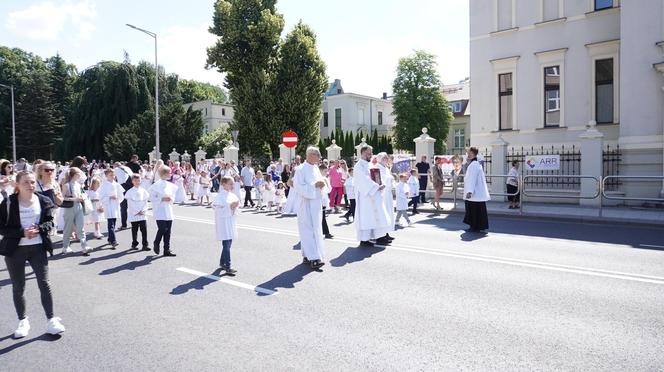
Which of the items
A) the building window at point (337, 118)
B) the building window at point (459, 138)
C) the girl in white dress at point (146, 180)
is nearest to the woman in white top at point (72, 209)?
the girl in white dress at point (146, 180)

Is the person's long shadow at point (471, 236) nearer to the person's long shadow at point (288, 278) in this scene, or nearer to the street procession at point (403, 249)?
the street procession at point (403, 249)

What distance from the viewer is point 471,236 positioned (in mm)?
11172

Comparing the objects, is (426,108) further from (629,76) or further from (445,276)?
(445,276)

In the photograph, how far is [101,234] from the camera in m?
12.1

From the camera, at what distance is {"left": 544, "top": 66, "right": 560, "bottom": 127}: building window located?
829 inches

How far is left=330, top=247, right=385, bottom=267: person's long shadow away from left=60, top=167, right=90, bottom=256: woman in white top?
488 cm

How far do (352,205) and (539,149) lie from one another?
1035 cm

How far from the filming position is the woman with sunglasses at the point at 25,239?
200 inches

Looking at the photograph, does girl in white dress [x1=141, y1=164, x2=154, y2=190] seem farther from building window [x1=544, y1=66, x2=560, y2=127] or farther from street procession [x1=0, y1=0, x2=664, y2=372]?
building window [x1=544, y1=66, x2=560, y2=127]

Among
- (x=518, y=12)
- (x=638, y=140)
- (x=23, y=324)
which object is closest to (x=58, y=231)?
(x=23, y=324)

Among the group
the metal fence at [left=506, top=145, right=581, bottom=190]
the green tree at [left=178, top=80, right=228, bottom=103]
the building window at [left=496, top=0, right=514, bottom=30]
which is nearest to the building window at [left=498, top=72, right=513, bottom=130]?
the building window at [left=496, top=0, right=514, bottom=30]

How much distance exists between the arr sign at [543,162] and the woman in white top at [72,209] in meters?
14.3

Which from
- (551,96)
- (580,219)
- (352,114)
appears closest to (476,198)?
(580,219)

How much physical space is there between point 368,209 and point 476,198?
3345mm
